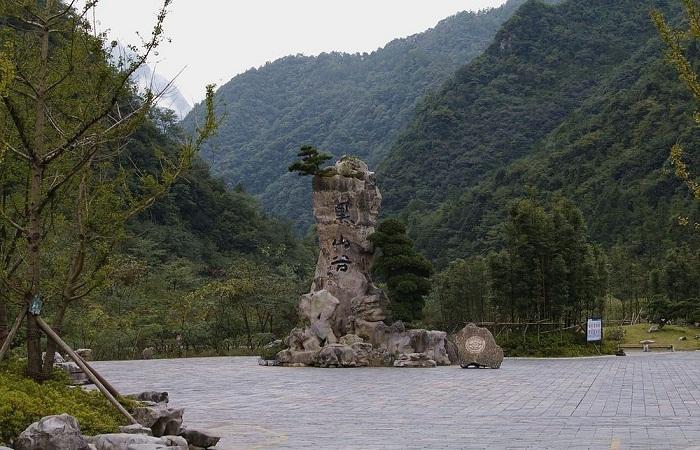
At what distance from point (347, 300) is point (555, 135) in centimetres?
4503

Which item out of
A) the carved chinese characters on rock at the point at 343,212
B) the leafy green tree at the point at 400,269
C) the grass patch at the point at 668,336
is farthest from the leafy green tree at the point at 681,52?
the grass patch at the point at 668,336

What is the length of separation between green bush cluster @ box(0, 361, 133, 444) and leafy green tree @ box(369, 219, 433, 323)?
41.9ft

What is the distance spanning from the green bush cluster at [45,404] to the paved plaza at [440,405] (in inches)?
43.0

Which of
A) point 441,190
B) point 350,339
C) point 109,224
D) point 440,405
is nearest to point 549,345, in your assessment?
point 350,339

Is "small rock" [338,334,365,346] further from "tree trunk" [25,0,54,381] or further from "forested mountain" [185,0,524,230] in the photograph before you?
"forested mountain" [185,0,524,230]

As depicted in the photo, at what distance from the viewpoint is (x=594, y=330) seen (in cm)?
2202

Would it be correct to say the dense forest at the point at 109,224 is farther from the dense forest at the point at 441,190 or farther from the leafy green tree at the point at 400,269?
the leafy green tree at the point at 400,269

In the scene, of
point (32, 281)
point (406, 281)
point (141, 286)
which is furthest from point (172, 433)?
point (141, 286)

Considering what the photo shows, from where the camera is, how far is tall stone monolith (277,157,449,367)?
1820 cm

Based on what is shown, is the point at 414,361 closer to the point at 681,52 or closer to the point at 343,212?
the point at 343,212

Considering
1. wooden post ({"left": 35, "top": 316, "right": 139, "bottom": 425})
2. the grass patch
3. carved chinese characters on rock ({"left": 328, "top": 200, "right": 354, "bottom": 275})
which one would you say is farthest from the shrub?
wooden post ({"left": 35, "top": 316, "right": 139, "bottom": 425})

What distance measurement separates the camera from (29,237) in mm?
6562

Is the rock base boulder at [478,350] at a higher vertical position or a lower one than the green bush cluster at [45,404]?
lower

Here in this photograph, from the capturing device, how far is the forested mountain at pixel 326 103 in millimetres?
77875
